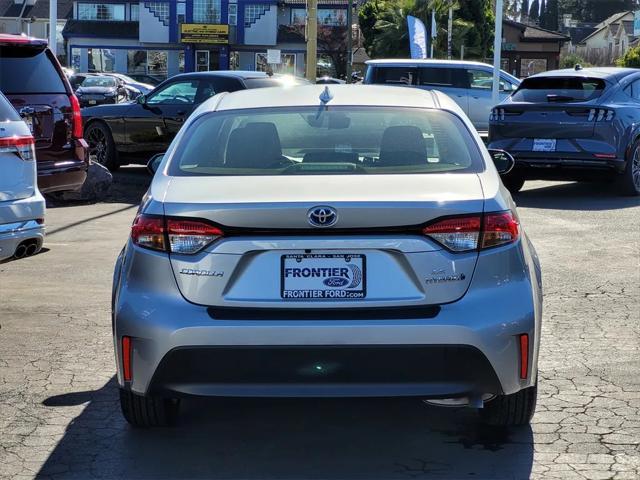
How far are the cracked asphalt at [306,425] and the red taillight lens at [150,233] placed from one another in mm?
920

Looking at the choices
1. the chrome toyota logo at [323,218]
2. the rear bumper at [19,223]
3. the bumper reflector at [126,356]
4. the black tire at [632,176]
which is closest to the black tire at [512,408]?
the chrome toyota logo at [323,218]

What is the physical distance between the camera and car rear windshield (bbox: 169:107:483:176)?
509cm

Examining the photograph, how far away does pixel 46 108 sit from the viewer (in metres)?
10.3

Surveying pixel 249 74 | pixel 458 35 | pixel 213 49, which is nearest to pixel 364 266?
pixel 249 74

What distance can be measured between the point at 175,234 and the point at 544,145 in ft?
34.2

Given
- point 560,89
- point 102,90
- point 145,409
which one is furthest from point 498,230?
point 102,90

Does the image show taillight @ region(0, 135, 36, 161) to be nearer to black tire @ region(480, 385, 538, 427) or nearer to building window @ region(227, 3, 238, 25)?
black tire @ region(480, 385, 538, 427)

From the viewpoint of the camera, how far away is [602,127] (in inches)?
556

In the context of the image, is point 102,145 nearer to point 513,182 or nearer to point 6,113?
point 513,182

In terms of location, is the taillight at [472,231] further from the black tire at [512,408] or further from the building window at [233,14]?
the building window at [233,14]

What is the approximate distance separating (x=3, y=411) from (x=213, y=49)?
64.1 m

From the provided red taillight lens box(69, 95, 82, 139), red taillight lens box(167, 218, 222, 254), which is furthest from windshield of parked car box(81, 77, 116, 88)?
red taillight lens box(167, 218, 222, 254)

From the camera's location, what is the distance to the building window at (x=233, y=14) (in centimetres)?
6769

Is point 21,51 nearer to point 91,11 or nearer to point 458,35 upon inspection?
point 458,35
